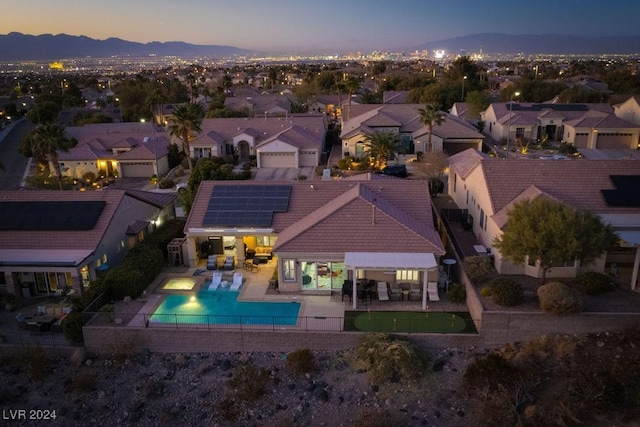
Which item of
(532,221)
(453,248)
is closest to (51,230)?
(453,248)

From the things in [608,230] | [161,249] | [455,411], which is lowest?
[455,411]

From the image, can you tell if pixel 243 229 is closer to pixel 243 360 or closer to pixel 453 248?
pixel 243 360

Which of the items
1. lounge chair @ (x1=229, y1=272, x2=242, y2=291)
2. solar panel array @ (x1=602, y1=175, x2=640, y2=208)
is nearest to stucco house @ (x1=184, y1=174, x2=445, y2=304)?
lounge chair @ (x1=229, y1=272, x2=242, y2=291)

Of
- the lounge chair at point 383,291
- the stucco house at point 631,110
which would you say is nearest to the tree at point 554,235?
the lounge chair at point 383,291

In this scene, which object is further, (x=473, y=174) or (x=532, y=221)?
(x=473, y=174)

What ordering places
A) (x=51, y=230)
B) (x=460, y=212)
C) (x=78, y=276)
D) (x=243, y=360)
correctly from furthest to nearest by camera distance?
(x=460, y=212) < (x=51, y=230) < (x=78, y=276) < (x=243, y=360)

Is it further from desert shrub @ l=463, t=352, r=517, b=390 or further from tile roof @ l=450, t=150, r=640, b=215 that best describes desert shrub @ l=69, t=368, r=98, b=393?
tile roof @ l=450, t=150, r=640, b=215
